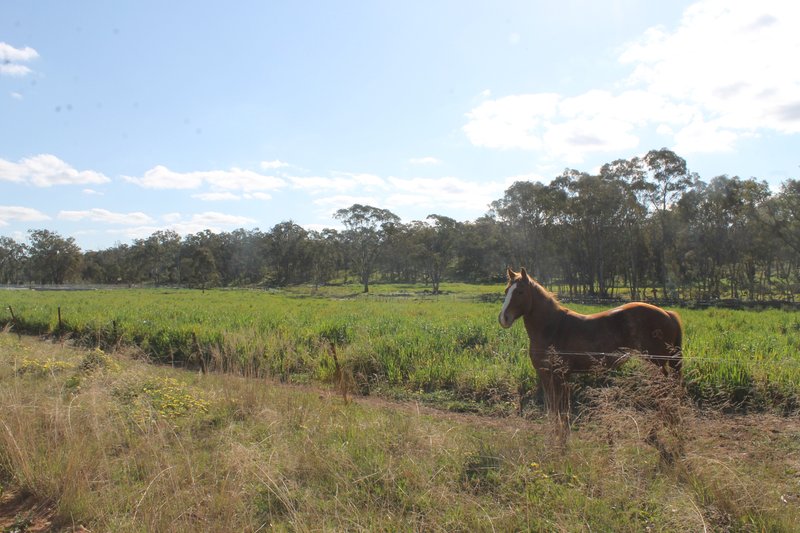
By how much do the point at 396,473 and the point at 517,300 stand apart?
2.48 metres

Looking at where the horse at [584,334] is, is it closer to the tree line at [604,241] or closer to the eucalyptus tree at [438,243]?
Answer: the tree line at [604,241]

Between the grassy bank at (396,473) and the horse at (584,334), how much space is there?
2.54ft

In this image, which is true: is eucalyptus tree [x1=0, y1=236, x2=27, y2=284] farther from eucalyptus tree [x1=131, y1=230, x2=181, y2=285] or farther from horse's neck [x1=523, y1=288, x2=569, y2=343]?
horse's neck [x1=523, y1=288, x2=569, y2=343]

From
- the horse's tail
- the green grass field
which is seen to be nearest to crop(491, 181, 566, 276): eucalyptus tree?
the green grass field

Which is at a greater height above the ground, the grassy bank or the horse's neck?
the horse's neck

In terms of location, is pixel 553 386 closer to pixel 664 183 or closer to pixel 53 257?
pixel 664 183

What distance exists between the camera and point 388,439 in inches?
191

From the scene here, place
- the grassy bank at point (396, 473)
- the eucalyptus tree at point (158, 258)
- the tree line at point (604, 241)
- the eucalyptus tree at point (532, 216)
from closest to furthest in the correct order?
the grassy bank at point (396, 473)
the tree line at point (604, 241)
the eucalyptus tree at point (532, 216)
the eucalyptus tree at point (158, 258)

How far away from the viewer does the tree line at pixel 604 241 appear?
41.1 meters

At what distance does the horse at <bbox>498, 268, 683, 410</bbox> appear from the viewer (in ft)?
17.0

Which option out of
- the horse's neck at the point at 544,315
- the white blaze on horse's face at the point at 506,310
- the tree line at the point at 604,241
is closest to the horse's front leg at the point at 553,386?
the horse's neck at the point at 544,315

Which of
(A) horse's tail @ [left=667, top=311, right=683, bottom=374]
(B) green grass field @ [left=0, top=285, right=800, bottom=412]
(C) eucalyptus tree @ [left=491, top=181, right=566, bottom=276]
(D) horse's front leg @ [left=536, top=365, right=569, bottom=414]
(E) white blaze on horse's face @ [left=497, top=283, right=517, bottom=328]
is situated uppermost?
(C) eucalyptus tree @ [left=491, top=181, right=566, bottom=276]

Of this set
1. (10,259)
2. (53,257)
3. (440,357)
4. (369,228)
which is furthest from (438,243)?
(10,259)

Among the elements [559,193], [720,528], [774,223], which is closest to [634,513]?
[720,528]
